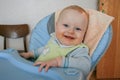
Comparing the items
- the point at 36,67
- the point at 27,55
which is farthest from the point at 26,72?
the point at 27,55

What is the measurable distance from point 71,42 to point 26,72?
27cm

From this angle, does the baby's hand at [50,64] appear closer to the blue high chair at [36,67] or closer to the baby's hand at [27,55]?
the blue high chair at [36,67]

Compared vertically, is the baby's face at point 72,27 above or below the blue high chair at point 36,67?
above

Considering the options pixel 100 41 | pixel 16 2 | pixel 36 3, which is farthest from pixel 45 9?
pixel 100 41

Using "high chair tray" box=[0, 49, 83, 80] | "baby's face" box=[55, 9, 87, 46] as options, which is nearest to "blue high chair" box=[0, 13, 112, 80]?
"high chair tray" box=[0, 49, 83, 80]

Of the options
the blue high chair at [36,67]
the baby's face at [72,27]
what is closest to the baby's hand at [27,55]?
the blue high chair at [36,67]

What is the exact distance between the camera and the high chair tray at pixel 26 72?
900 millimetres

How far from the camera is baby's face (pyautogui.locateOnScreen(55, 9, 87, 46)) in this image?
1.08 metres

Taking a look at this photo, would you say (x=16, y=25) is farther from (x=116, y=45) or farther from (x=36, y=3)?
(x=116, y=45)

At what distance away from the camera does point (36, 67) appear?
99cm

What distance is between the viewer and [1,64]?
108cm

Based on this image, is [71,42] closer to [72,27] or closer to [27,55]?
[72,27]

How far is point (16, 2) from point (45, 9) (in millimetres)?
347

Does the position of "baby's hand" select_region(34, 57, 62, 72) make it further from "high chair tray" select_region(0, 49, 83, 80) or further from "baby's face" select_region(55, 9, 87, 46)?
"baby's face" select_region(55, 9, 87, 46)
